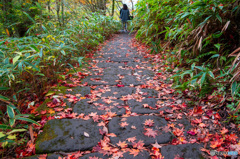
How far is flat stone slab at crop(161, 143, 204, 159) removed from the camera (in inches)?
51.5

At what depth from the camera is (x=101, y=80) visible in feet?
9.65

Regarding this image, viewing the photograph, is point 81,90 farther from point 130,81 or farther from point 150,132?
point 150,132

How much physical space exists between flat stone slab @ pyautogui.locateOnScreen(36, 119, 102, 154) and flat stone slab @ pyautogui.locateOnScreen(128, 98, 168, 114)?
0.64 metres

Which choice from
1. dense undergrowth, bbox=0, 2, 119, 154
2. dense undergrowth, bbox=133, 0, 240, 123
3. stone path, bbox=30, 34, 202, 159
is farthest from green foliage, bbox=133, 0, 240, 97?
dense undergrowth, bbox=0, 2, 119, 154

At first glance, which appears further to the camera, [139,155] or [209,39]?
[209,39]

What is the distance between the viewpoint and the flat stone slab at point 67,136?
4.41ft

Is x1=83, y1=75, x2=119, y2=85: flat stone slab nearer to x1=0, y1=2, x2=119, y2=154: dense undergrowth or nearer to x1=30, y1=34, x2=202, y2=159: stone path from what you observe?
x1=30, y1=34, x2=202, y2=159: stone path

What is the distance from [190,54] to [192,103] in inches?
45.7

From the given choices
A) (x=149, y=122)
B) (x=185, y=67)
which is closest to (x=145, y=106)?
(x=149, y=122)

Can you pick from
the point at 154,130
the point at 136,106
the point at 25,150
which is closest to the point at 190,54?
the point at 136,106

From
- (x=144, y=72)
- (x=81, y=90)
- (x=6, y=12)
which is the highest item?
(x=6, y=12)

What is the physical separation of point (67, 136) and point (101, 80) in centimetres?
159

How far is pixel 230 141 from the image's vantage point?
1439 mm

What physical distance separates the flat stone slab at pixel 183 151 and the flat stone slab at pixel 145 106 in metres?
0.62
